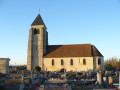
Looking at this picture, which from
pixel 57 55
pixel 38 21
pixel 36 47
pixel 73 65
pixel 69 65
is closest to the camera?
pixel 73 65

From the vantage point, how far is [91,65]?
40500mm

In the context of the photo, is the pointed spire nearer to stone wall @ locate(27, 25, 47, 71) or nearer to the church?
the church

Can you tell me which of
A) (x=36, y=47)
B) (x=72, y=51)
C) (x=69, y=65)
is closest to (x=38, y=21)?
(x=36, y=47)

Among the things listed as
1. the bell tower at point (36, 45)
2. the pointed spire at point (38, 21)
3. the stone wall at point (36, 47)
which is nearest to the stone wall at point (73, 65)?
the bell tower at point (36, 45)

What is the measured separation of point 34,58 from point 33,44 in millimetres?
4241

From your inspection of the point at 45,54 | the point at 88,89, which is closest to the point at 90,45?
the point at 45,54

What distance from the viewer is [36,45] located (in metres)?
44.9

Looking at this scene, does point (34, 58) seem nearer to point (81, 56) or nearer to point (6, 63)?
point (81, 56)

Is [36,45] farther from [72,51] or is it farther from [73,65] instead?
[73,65]

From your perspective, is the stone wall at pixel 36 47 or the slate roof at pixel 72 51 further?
the stone wall at pixel 36 47

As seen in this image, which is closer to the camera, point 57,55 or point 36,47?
point 57,55

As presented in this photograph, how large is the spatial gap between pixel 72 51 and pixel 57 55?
448 centimetres

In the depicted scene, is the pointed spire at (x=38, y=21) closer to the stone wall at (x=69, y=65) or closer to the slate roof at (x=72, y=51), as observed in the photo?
the slate roof at (x=72, y=51)

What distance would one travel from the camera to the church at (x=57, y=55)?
4075 centimetres
